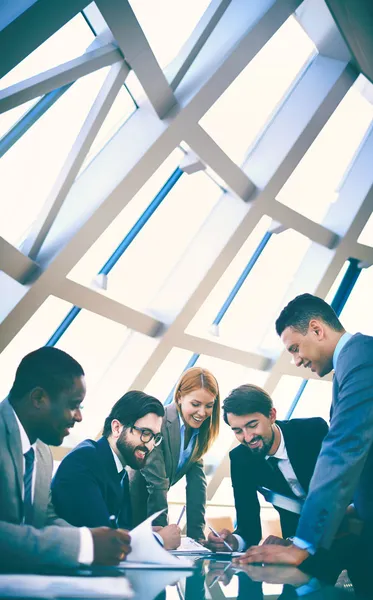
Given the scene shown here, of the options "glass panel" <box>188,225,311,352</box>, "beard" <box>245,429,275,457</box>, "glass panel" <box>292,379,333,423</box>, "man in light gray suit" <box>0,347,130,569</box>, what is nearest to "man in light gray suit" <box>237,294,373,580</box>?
"man in light gray suit" <box>0,347,130,569</box>

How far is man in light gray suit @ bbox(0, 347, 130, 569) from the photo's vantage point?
1695 millimetres

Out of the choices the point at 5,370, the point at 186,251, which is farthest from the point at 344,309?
the point at 5,370

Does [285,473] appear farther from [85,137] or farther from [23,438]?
[85,137]

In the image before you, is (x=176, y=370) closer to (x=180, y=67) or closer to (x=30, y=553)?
(x=180, y=67)

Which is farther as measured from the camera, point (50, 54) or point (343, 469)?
point (50, 54)

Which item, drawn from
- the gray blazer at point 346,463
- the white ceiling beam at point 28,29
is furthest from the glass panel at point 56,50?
the gray blazer at point 346,463

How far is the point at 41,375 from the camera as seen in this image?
221cm

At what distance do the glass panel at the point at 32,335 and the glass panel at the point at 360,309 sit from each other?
772 cm

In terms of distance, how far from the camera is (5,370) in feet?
29.5

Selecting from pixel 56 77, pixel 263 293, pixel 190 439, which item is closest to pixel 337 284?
pixel 263 293

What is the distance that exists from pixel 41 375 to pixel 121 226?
23.7 ft

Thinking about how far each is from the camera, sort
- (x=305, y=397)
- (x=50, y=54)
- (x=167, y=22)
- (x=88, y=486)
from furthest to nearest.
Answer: (x=305, y=397)
(x=167, y=22)
(x=50, y=54)
(x=88, y=486)

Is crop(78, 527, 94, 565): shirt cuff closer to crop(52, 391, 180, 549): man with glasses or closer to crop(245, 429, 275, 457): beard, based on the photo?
crop(52, 391, 180, 549): man with glasses

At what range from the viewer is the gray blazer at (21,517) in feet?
5.46
